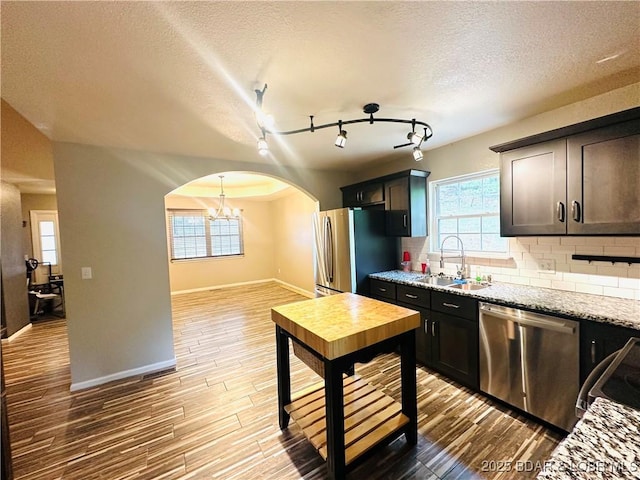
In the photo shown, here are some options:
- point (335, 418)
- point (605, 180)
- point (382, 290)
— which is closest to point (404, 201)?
point (382, 290)

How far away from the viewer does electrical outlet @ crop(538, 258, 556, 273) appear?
2.44 m

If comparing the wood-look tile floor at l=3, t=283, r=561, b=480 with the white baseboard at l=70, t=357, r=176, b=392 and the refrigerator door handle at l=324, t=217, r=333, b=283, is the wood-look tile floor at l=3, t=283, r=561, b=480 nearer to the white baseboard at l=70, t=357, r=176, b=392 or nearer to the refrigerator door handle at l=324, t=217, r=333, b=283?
the white baseboard at l=70, t=357, r=176, b=392

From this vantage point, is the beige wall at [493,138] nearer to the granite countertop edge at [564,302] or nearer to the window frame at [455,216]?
the window frame at [455,216]

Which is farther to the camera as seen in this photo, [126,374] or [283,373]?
[126,374]

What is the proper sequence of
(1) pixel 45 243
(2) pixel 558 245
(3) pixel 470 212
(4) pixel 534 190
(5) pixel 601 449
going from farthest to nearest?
1. (1) pixel 45 243
2. (3) pixel 470 212
3. (2) pixel 558 245
4. (4) pixel 534 190
5. (5) pixel 601 449

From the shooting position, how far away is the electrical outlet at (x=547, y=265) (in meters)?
2.44

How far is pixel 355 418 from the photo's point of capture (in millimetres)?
1977

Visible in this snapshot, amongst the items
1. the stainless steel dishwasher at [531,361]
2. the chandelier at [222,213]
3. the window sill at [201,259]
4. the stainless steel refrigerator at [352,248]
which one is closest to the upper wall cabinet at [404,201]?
the stainless steel refrigerator at [352,248]

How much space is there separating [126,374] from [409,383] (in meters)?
3.03

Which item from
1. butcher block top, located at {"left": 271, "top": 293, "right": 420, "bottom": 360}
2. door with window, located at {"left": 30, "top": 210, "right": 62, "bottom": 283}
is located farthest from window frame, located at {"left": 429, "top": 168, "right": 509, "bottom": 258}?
door with window, located at {"left": 30, "top": 210, "right": 62, "bottom": 283}

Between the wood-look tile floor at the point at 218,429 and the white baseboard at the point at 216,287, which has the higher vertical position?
the white baseboard at the point at 216,287

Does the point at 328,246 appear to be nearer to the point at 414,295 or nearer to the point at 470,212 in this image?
the point at 414,295

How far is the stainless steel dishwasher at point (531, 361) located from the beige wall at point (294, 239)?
156 inches

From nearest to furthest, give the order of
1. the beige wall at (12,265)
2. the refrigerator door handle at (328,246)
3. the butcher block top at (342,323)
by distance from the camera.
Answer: the butcher block top at (342,323) → the refrigerator door handle at (328,246) → the beige wall at (12,265)
